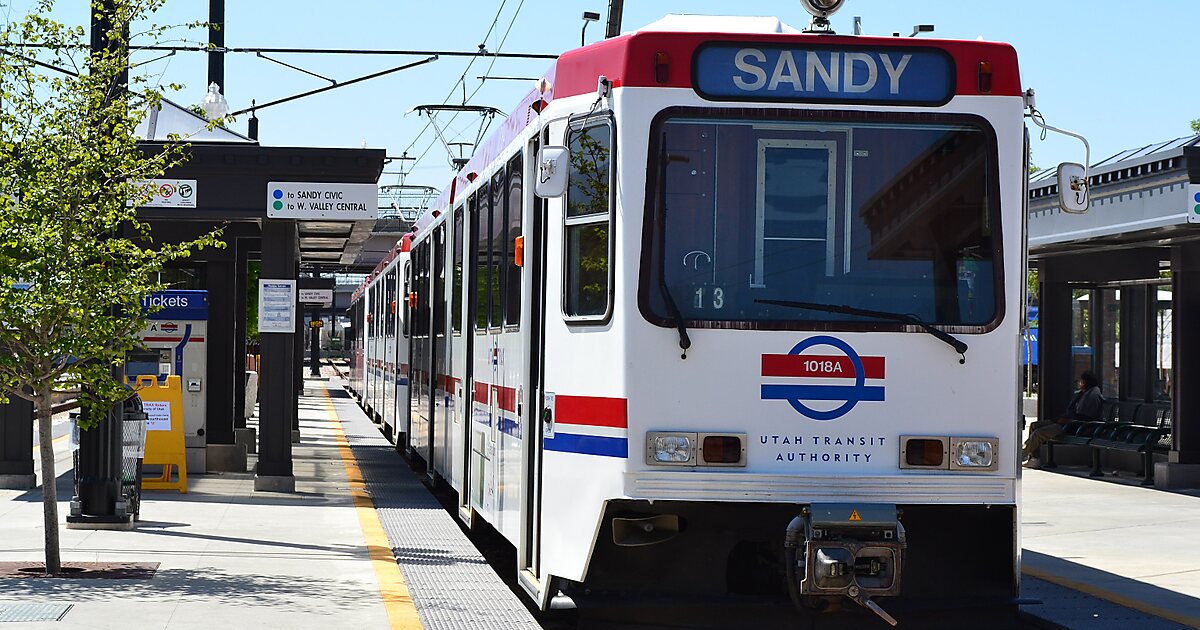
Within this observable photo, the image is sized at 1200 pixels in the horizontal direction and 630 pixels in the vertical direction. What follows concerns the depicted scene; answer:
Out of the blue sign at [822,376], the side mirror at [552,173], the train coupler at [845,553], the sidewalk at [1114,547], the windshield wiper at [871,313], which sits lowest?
the sidewalk at [1114,547]

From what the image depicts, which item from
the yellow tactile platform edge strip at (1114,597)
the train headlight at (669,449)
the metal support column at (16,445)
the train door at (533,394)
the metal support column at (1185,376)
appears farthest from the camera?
the metal support column at (1185,376)

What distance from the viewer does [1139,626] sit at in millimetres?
8547

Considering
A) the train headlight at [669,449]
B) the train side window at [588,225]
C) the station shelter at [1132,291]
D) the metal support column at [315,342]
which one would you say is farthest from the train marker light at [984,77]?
the metal support column at [315,342]

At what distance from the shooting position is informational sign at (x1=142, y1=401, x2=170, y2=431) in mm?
15625

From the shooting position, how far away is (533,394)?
333 inches

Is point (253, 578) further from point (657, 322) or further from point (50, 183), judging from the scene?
point (657, 322)

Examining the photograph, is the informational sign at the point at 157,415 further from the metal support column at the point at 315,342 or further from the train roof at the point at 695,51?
the metal support column at the point at 315,342

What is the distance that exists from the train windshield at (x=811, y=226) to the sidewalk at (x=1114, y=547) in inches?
99.1

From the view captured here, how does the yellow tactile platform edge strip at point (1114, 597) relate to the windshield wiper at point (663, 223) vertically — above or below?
below

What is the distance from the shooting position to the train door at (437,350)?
13780 mm

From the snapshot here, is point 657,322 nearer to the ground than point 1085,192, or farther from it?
nearer to the ground

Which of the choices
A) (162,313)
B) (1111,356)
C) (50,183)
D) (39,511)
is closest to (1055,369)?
(1111,356)

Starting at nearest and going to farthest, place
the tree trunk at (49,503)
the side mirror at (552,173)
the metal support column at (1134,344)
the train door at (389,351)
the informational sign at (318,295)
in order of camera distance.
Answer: the side mirror at (552,173)
the tree trunk at (49,503)
the metal support column at (1134,344)
the train door at (389,351)
the informational sign at (318,295)

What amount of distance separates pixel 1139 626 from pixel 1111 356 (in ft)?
42.6
